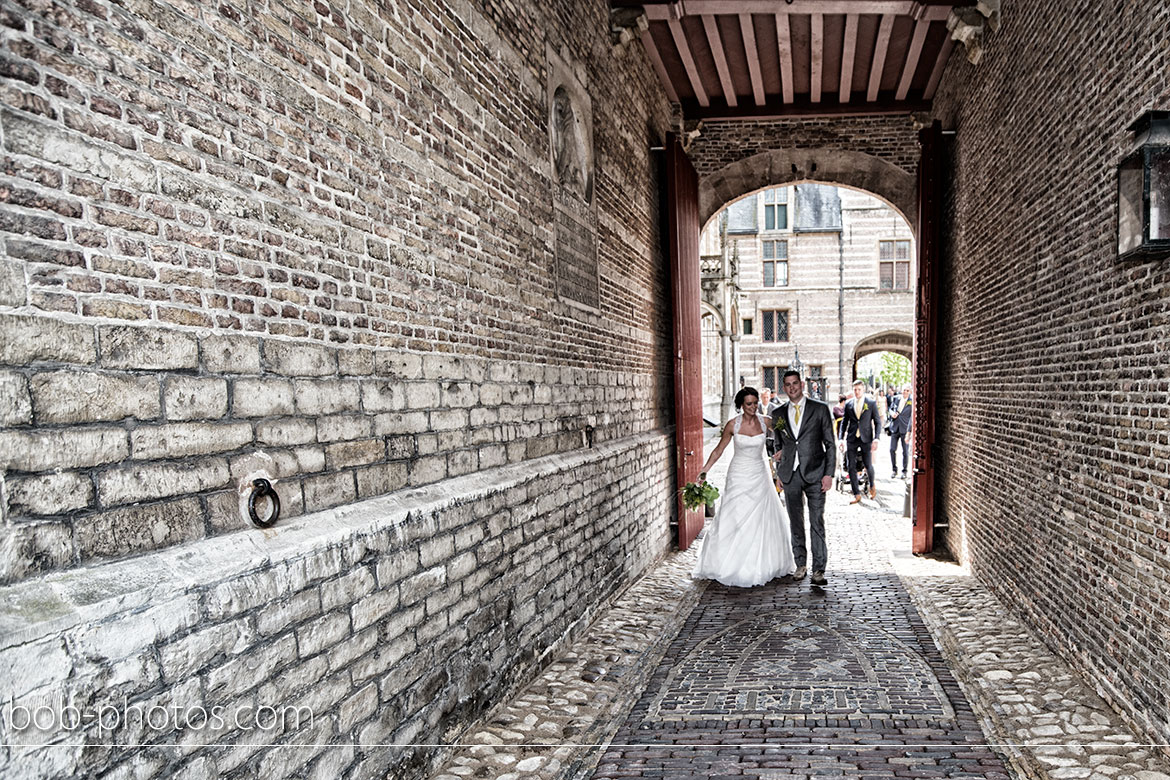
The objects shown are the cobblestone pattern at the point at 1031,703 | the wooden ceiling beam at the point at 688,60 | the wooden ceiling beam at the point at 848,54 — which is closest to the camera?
the cobblestone pattern at the point at 1031,703

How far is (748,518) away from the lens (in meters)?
7.75

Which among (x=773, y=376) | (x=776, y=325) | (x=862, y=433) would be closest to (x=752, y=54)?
(x=862, y=433)

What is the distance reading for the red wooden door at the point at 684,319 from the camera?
33.1 ft

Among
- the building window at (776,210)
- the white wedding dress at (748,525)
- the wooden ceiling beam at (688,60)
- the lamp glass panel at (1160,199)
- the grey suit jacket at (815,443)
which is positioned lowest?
the white wedding dress at (748,525)

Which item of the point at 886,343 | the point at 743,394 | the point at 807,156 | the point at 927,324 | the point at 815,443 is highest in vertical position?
the point at 807,156

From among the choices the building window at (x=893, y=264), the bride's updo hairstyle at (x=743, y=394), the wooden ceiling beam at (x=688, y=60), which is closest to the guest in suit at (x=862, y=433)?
the bride's updo hairstyle at (x=743, y=394)

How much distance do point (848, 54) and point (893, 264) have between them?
2075cm

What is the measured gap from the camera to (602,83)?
25.7 feet

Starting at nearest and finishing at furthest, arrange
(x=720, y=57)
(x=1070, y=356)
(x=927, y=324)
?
1. (x=1070, y=356)
2. (x=927, y=324)
3. (x=720, y=57)

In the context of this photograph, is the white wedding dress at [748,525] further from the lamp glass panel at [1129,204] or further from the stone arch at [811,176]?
the stone arch at [811,176]

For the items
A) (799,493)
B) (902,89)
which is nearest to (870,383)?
(902,89)

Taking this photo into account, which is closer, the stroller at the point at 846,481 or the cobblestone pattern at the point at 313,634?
the cobblestone pattern at the point at 313,634

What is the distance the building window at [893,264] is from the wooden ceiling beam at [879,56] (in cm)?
1893

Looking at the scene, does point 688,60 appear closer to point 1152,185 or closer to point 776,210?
point 1152,185
